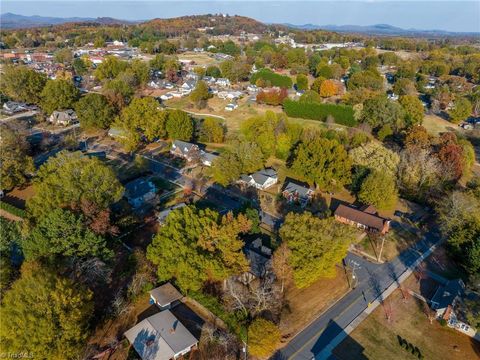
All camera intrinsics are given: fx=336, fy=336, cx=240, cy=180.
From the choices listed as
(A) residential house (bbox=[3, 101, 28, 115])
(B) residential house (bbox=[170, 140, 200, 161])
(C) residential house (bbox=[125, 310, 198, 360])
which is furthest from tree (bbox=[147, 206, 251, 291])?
(A) residential house (bbox=[3, 101, 28, 115])

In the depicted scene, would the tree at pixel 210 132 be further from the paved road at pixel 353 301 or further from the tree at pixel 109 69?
the tree at pixel 109 69

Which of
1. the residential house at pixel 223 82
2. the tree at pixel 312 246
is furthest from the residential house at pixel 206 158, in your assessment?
the residential house at pixel 223 82

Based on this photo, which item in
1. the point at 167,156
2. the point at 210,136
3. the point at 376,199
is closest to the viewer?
the point at 376,199

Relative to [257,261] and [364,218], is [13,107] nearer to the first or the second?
[257,261]

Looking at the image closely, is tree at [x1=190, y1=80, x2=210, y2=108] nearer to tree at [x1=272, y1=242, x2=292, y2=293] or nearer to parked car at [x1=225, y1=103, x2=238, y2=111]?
parked car at [x1=225, y1=103, x2=238, y2=111]

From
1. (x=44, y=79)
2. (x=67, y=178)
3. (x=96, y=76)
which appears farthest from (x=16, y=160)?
(x=96, y=76)

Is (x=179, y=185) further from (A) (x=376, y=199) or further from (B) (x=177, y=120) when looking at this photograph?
(A) (x=376, y=199)
